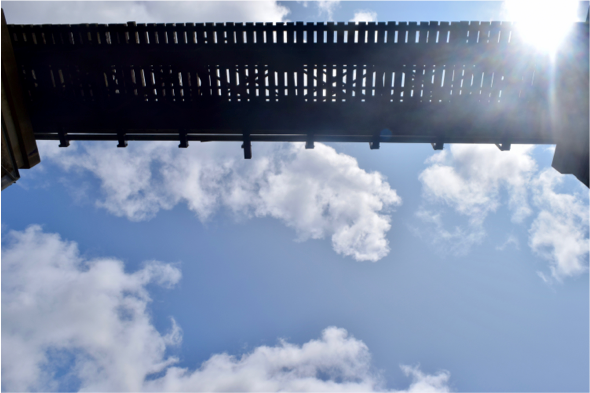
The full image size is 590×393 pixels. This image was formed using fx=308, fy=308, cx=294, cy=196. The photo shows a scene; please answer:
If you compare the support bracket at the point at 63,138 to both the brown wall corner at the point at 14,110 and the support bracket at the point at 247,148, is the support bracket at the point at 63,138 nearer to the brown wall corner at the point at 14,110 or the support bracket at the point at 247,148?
the brown wall corner at the point at 14,110

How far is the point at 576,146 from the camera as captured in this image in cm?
1058

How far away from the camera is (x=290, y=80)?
A: 11.3 meters

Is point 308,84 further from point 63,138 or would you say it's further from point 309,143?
point 63,138

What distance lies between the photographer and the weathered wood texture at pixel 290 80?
1090cm

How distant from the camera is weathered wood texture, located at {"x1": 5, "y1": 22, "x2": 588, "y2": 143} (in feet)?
35.8

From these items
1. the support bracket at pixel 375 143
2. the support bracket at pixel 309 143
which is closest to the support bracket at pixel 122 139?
the support bracket at pixel 309 143

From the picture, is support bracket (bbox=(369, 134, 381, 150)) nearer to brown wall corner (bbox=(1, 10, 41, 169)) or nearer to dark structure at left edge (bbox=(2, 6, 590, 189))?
dark structure at left edge (bbox=(2, 6, 590, 189))

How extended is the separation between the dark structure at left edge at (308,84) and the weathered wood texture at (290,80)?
0.04 metres

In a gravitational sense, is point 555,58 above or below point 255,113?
above

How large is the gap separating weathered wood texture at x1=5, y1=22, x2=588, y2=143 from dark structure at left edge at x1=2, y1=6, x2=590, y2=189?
37 mm

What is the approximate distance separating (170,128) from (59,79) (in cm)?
427

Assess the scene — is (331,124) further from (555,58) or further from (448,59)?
(555,58)

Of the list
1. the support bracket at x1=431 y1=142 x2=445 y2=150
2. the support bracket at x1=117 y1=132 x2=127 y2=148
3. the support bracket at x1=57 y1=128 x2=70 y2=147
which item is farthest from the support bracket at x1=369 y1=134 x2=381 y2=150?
the support bracket at x1=57 y1=128 x2=70 y2=147

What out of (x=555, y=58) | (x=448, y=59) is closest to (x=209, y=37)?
(x=448, y=59)
